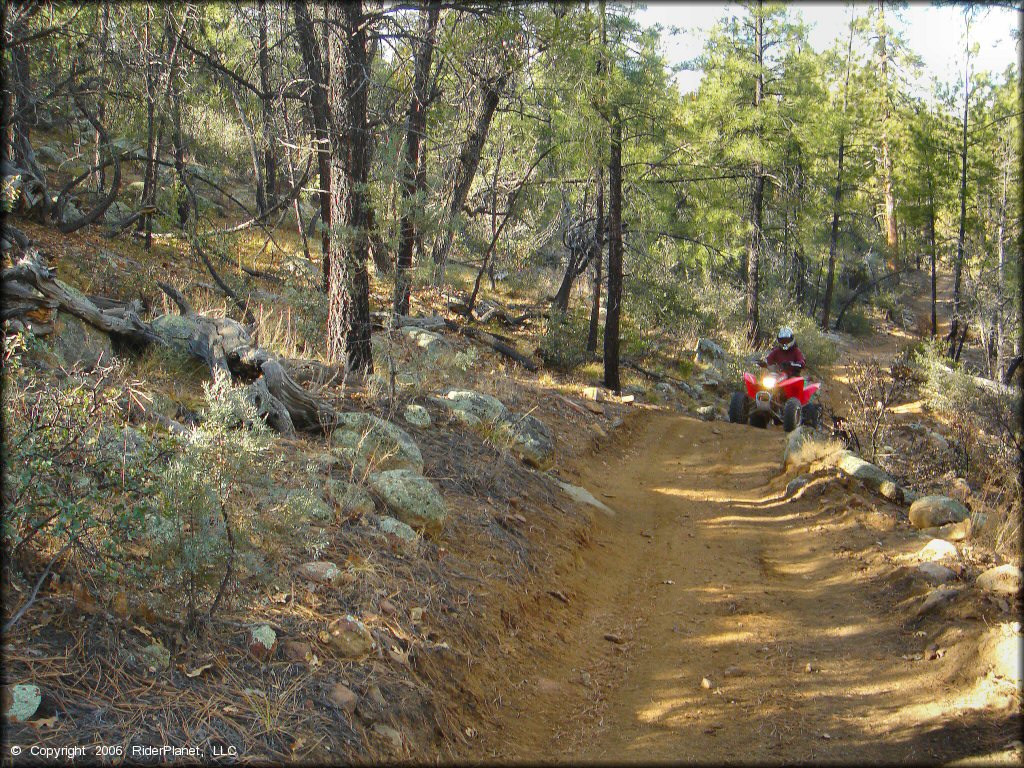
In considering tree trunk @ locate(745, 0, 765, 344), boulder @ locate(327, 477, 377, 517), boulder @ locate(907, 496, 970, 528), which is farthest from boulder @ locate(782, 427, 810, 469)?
tree trunk @ locate(745, 0, 765, 344)

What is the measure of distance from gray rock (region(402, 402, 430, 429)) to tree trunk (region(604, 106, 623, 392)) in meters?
9.33

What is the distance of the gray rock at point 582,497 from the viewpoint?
8.43 meters

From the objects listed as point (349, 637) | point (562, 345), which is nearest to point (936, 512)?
point (349, 637)

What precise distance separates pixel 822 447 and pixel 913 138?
82.7 feet

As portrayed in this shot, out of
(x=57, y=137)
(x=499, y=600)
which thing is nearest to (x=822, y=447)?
(x=499, y=600)

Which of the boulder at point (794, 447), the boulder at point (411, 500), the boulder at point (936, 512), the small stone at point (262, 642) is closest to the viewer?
the small stone at point (262, 642)

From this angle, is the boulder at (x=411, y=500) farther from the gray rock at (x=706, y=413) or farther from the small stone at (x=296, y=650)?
the gray rock at (x=706, y=413)

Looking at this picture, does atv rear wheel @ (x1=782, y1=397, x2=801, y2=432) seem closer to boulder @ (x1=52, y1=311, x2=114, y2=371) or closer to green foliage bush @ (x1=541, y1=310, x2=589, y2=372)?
green foliage bush @ (x1=541, y1=310, x2=589, y2=372)

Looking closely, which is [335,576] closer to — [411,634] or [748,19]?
[411,634]

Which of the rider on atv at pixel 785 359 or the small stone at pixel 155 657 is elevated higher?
the rider on atv at pixel 785 359

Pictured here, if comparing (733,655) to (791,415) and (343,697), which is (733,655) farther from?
(791,415)

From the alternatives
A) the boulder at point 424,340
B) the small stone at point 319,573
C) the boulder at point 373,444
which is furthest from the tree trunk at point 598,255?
the small stone at point 319,573

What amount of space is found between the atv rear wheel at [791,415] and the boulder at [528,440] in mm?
4476

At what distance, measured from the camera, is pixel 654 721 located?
14.3 ft
